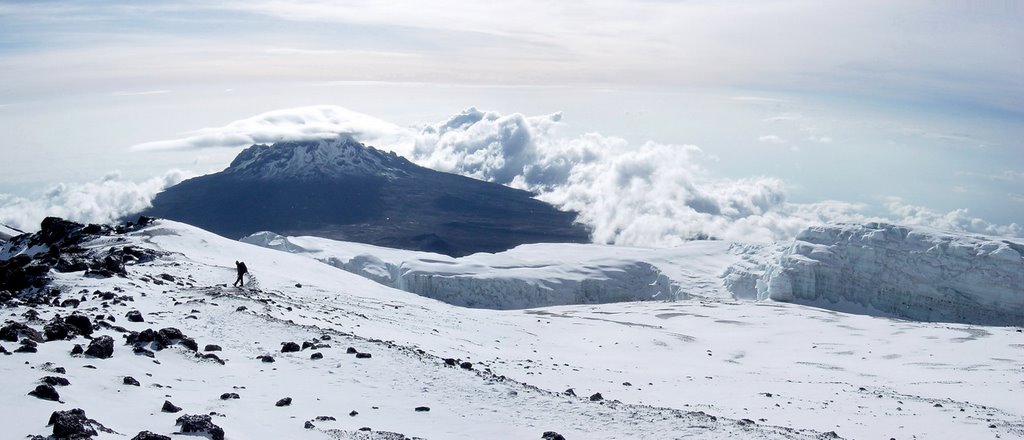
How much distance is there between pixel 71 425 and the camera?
1352cm

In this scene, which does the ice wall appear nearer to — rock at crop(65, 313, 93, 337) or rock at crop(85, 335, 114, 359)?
rock at crop(65, 313, 93, 337)

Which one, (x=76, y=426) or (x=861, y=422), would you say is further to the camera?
(x=861, y=422)

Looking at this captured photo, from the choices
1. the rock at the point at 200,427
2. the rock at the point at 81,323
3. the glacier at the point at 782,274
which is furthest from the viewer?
the glacier at the point at 782,274

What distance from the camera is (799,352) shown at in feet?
201

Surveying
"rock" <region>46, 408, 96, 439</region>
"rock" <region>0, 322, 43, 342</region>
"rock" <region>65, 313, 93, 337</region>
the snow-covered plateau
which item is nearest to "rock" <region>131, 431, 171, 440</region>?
the snow-covered plateau

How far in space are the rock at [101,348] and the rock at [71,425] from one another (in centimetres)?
649

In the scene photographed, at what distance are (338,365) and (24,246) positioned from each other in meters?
51.3

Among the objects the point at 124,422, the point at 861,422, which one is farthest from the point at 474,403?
the point at 861,422

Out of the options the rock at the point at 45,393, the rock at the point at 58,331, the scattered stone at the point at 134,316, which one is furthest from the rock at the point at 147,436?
the scattered stone at the point at 134,316

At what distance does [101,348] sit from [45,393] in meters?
4.67

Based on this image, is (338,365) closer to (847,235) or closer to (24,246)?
(24,246)

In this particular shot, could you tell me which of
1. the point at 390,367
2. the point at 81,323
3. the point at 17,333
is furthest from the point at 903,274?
the point at 17,333

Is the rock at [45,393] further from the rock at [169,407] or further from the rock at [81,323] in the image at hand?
the rock at [81,323]

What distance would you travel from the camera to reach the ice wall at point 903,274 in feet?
341
